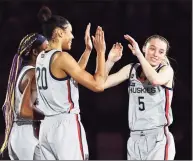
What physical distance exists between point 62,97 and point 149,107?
2.90 ft

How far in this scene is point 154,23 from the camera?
8047mm

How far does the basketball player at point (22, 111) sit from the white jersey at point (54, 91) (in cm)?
65

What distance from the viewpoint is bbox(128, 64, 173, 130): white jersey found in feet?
18.3

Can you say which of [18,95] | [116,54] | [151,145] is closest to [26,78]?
[18,95]

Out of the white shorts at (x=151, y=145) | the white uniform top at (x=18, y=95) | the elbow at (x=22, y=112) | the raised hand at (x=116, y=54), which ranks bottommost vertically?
the white shorts at (x=151, y=145)

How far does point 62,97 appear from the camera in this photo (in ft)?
17.5

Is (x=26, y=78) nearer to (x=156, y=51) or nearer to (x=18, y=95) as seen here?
(x=18, y=95)

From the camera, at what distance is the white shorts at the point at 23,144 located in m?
5.90

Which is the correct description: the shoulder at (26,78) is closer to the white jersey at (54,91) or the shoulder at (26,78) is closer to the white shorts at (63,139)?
the white jersey at (54,91)

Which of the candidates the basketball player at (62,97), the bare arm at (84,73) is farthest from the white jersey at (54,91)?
the bare arm at (84,73)

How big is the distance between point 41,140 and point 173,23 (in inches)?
139

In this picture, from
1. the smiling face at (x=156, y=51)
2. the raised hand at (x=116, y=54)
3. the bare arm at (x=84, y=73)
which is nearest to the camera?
the bare arm at (x=84, y=73)

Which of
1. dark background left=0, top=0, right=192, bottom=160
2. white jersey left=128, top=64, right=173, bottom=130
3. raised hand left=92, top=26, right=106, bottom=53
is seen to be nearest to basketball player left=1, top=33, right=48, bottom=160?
raised hand left=92, top=26, right=106, bottom=53

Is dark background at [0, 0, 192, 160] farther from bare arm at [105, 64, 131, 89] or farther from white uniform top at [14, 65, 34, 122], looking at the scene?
bare arm at [105, 64, 131, 89]
